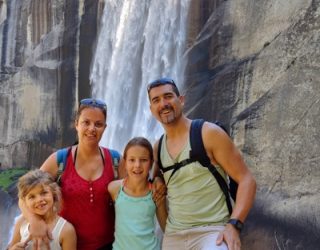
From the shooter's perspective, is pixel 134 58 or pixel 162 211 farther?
pixel 134 58

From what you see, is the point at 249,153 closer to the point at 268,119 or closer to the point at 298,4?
the point at 268,119

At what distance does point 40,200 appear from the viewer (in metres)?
3.00

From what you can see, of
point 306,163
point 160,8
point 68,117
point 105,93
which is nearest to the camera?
point 306,163

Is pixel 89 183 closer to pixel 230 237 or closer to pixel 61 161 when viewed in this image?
pixel 61 161

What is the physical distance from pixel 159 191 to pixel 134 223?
283mm

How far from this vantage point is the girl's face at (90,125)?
10.5 feet

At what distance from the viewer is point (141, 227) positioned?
3.17 meters

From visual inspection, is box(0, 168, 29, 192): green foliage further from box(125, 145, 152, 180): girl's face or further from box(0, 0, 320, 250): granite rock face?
box(125, 145, 152, 180): girl's face

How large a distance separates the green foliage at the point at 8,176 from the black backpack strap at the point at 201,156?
14484mm

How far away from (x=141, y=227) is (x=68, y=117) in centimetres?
1532

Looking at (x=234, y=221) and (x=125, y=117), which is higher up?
(x=125, y=117)

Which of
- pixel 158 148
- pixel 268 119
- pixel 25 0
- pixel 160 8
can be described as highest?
pixel 25 0

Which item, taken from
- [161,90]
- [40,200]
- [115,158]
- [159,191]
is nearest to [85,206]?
[40,200]

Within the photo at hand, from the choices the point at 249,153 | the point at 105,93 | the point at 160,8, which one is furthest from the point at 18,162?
the point at 249,153
